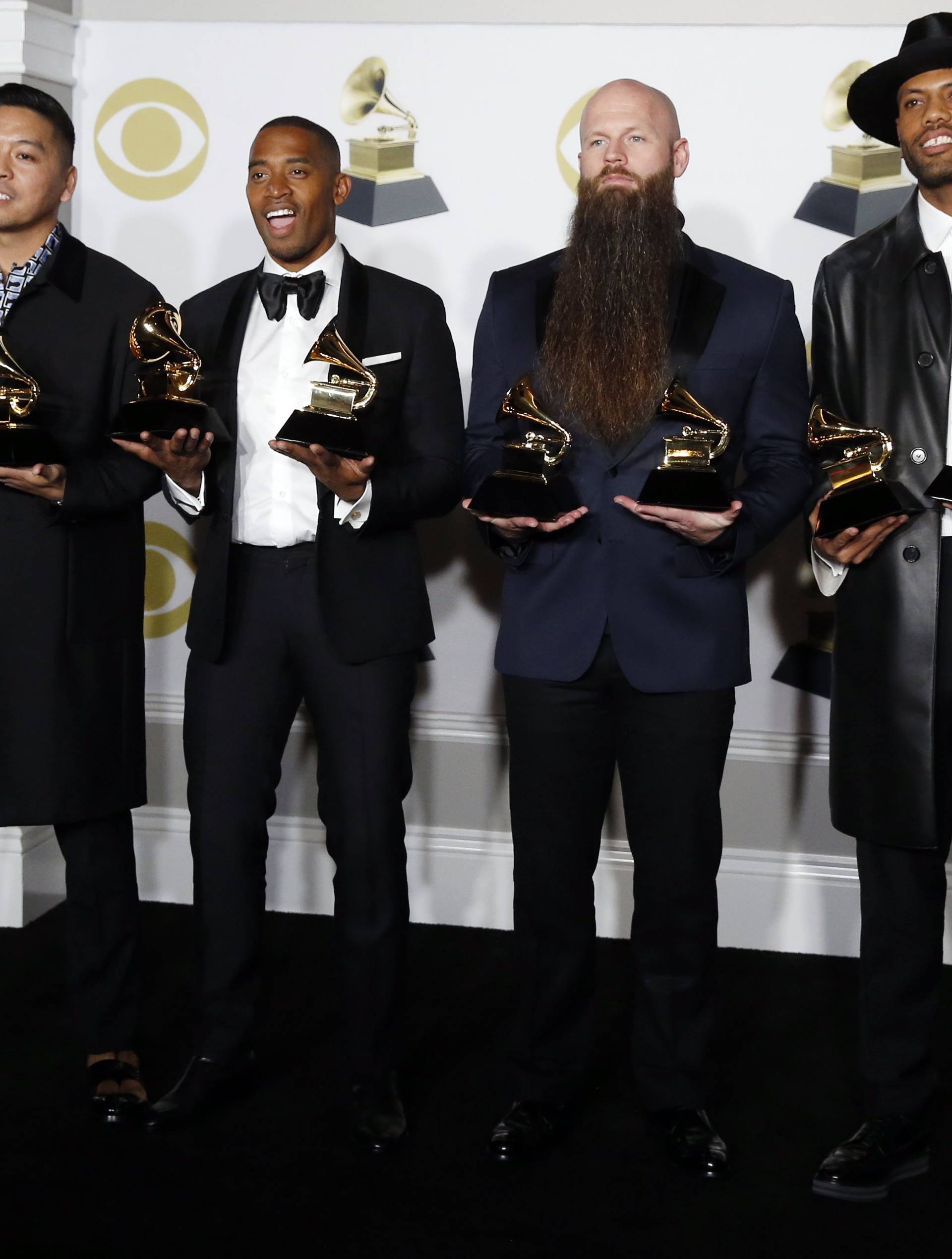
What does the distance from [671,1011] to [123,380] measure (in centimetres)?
185

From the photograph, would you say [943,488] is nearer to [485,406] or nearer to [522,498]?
[522,498]

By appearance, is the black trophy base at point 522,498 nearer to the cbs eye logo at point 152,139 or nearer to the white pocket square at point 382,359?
the white pocket square at point 382,359

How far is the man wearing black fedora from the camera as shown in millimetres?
2980

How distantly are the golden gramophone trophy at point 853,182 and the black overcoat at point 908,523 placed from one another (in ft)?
3.95

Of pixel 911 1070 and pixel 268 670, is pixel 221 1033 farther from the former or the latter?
pixel 911 1070

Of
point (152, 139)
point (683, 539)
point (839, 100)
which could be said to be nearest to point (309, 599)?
point (683, 539)

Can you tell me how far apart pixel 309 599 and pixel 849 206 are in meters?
2.09

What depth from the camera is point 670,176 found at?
10.2 ft

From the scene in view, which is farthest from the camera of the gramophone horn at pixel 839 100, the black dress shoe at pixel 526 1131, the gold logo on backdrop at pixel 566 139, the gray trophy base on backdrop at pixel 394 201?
the gray trophy base on backdrop at pixel 394 201

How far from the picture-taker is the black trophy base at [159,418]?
3.08m

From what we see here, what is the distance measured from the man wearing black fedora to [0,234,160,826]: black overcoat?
61.3 inches

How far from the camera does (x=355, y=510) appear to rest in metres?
3.17

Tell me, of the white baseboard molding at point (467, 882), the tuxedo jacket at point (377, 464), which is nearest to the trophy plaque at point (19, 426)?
the tuxedo jacket at point (377, 464)

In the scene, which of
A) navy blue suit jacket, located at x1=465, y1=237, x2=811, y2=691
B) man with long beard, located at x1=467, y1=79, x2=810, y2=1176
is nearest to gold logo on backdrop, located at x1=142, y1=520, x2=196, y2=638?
man with long beard, located at x1=467, y1=79, x2=810, y2=1176
